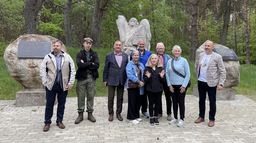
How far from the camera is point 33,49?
10766 mm

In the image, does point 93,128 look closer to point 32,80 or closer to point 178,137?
point 178,137

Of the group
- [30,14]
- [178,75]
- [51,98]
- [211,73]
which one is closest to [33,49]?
[51,98]

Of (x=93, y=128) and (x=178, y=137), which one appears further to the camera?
(x=93, y=128)

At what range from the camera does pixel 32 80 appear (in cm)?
1080

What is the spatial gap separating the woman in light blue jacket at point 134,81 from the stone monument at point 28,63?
10.6 feet

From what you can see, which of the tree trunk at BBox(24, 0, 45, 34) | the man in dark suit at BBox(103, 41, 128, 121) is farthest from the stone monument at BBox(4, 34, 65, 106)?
the tree trunk at BBox(24, 0, 45, 34)

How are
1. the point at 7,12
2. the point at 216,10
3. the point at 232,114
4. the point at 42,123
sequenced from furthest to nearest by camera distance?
the point at 7,12 < the point at 216,10 < the point at 232,114 < the point at 42,123

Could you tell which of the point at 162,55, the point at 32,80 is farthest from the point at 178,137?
the point at 32,80

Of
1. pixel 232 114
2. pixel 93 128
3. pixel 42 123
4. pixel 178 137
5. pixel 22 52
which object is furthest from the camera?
pixel 22 52

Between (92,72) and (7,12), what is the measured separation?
23505mm

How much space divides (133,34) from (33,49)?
9.15 feet

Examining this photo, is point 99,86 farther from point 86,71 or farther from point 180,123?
point 180,123

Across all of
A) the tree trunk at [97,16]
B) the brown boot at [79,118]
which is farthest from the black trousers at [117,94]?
the tree trunk at [97,16]

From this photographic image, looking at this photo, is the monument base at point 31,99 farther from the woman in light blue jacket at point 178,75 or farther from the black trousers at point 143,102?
the woman in light blue jacket at point 178,75
